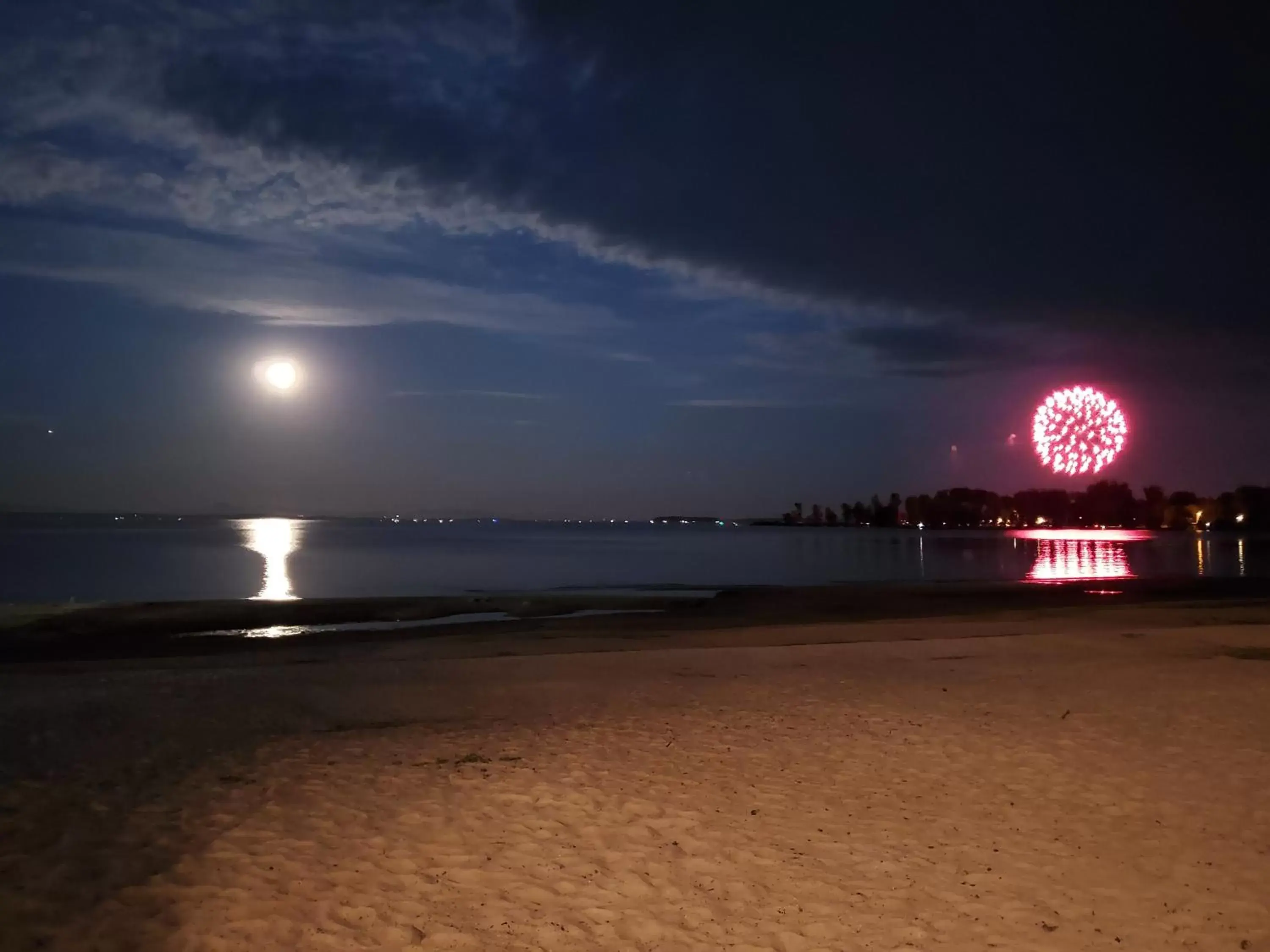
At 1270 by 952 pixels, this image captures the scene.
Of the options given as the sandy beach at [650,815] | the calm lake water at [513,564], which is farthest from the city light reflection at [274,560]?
the sandy beach at [650,815]

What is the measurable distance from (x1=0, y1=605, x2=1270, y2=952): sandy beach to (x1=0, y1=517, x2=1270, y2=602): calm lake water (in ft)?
113

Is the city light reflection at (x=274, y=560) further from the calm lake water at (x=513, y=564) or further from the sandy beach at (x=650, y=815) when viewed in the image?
the sandy beach at (x=650, y=815)

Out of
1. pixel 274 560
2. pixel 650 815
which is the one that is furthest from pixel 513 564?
pixel 650 815

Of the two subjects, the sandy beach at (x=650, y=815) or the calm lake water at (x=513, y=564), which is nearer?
the sandy beach at (x=650, y=815)

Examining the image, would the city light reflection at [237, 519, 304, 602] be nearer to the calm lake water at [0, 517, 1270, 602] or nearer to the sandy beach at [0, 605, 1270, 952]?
the calm lake water at [0, 517, 1270, 602]

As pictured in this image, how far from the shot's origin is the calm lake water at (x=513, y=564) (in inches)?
2093

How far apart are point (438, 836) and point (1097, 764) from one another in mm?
6843

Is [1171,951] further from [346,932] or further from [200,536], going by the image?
[200,536]

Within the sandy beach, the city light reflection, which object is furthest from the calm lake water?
the sandy beach

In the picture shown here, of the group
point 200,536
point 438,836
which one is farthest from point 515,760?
point 200,536

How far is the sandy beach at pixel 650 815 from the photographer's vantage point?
6.42 meters

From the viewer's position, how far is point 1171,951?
6020 mm

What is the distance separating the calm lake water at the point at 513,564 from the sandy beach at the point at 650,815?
3459cm

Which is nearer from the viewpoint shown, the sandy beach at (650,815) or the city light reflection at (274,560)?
the sandy beach at (650,815)
